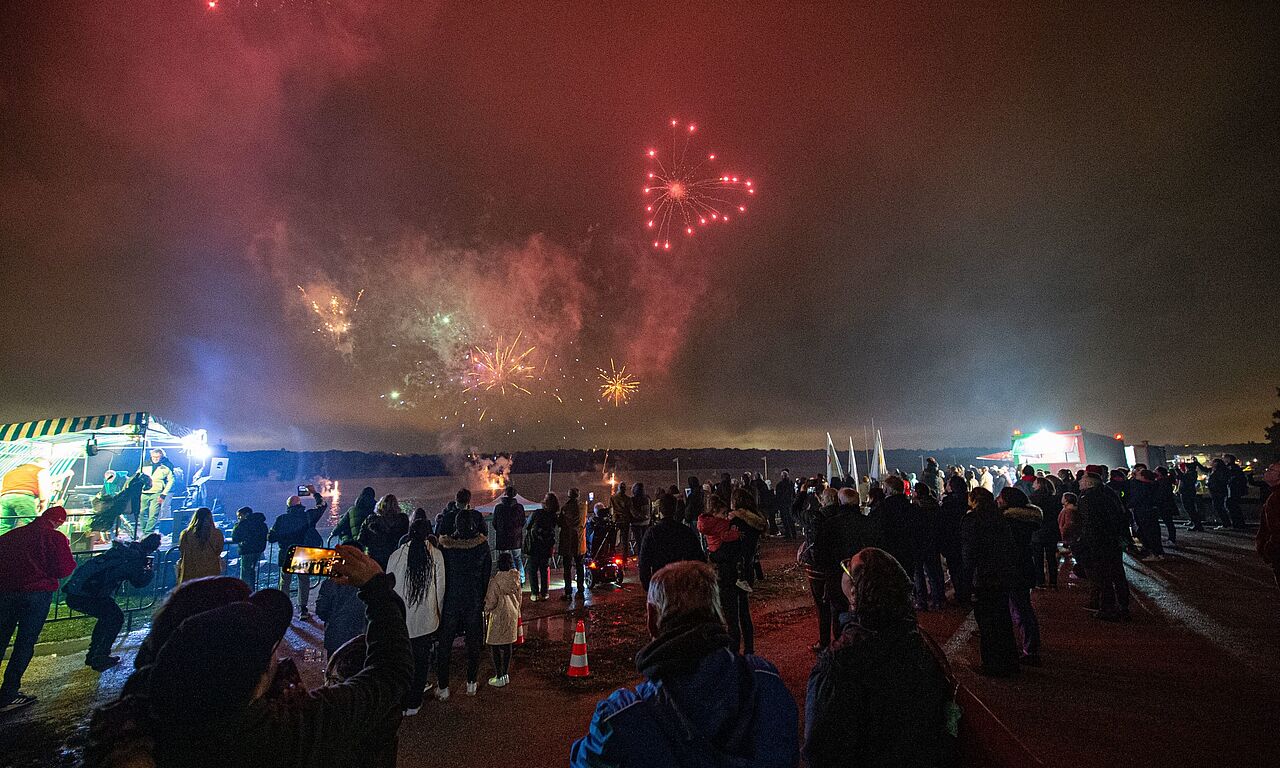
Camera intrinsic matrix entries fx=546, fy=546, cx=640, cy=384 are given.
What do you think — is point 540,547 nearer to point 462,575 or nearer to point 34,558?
point 462,575

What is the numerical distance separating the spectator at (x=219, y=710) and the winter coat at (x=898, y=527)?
25.9ft

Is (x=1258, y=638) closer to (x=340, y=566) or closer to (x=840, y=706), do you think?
(x=840, y=706)

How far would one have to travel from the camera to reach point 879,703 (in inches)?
102

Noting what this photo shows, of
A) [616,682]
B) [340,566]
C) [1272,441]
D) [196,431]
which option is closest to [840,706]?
[340,566]

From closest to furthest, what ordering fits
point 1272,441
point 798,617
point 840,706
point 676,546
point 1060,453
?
point 840,706 → point 676,546 → point 798,617 → point 1060,453 → point 1272,441

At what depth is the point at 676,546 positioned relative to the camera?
6070mm

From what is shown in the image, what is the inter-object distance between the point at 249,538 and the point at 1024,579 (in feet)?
43.3

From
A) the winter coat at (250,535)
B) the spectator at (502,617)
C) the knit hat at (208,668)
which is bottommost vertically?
the spectator at (502,617)

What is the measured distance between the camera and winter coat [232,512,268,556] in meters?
10.8

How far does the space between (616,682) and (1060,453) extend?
30.0 meters

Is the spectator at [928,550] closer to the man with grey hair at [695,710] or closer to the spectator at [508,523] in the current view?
the spectator at [508,523]

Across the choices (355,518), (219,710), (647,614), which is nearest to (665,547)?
(647,614)

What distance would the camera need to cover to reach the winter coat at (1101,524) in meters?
8.41

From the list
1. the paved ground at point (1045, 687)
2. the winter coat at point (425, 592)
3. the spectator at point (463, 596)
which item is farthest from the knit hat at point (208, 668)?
the spectator at point (463, 596)
